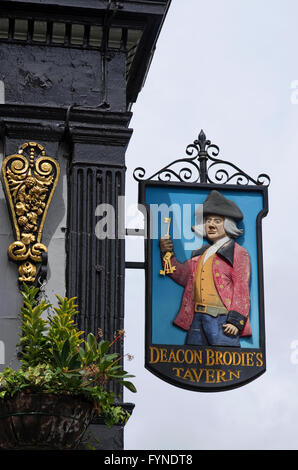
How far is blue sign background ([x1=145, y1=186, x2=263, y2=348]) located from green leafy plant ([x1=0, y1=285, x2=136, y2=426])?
2306mm

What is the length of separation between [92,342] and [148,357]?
8.64ft

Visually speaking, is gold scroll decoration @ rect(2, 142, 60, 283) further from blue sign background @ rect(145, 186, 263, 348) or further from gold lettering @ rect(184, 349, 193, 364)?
gold lettering @ rect(184, 349, 193, 364)

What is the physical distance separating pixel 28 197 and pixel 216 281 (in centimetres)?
258

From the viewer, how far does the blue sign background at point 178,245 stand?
14.7 meters

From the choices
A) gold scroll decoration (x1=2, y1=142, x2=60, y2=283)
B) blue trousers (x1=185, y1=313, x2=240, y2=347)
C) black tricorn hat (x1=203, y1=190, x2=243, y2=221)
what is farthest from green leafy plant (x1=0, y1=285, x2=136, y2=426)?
black tricorn hat (x1=203, y1=190, x2=243, y2=221)

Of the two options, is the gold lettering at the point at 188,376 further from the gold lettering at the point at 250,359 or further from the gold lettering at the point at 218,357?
the gold lettering at the point at 250,359

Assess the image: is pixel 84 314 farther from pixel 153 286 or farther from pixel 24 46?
pixel 24 46

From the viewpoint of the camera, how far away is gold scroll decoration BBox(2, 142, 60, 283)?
46.6 feet

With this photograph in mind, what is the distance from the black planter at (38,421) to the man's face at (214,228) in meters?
4.09

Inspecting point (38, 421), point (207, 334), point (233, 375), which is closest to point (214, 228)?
point (207, 334)

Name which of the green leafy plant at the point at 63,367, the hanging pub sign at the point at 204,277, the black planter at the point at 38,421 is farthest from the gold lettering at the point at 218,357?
the black planter at the point at 38,421

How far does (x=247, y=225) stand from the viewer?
1537cm

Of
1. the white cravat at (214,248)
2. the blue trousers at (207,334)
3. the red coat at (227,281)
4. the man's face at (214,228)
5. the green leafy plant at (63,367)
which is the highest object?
the man's face at (214,228)

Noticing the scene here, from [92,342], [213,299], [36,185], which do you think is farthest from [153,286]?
[92,342]
